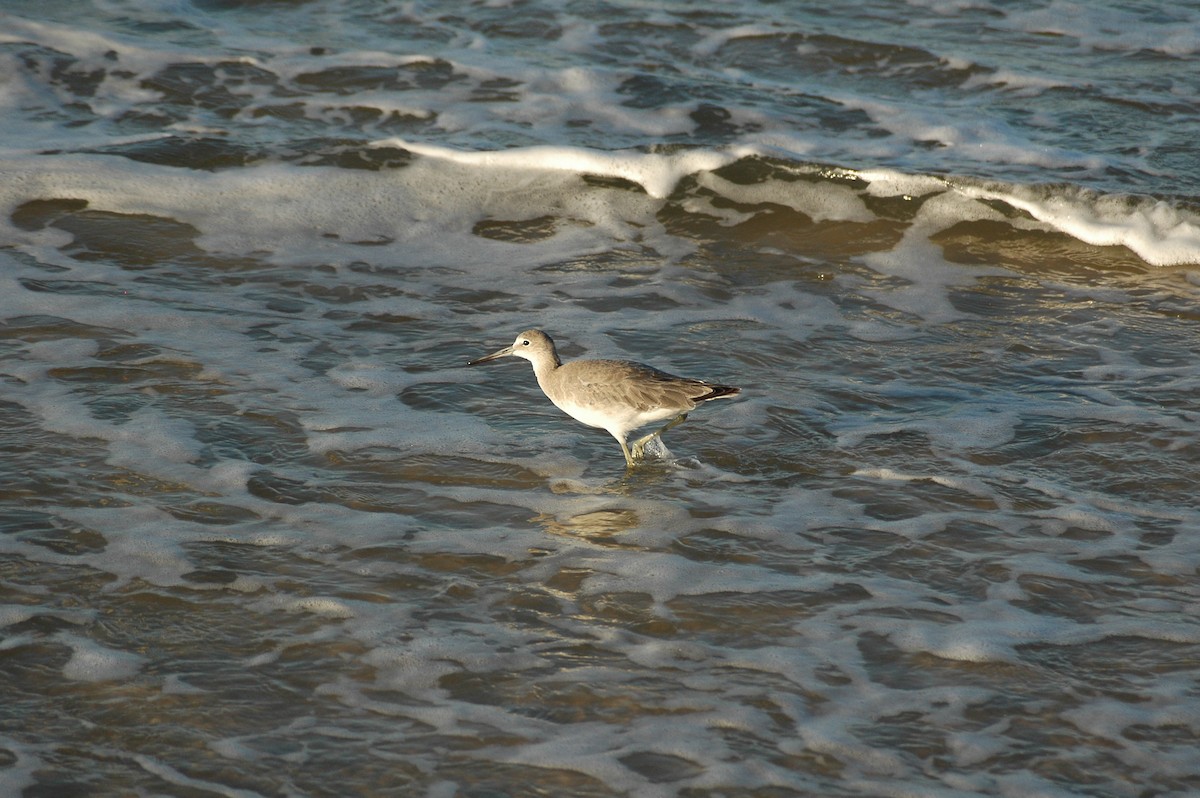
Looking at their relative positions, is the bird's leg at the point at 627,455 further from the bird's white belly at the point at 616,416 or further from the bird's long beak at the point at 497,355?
the bird's long beak at the point at 497,355

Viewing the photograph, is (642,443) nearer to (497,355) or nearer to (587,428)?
(587,428)

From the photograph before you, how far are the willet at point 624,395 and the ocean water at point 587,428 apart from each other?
250mm

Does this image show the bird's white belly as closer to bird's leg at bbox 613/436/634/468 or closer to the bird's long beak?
bird's leg at bbox 613/436/634/468

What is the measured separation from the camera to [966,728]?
4242mm

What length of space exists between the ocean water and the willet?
25 centimetres

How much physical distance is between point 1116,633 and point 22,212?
7180mm

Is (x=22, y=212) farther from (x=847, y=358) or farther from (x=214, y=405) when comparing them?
(x=847, y=358)

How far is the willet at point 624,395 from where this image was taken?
606cm

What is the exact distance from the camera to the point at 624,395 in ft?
19.9

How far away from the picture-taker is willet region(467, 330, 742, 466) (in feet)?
19.9

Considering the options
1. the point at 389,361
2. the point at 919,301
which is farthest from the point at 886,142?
the point at 389,361

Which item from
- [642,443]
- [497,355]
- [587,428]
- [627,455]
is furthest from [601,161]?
[627,455]

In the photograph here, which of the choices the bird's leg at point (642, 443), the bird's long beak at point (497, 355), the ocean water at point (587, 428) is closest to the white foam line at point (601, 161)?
the ocean water at point (587, 428)

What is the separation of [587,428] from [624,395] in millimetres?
788
